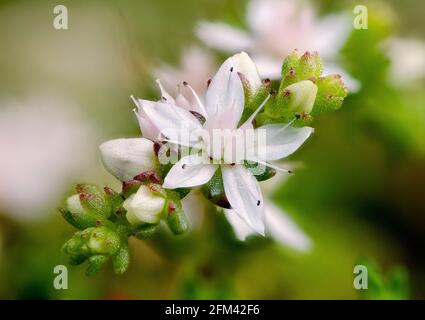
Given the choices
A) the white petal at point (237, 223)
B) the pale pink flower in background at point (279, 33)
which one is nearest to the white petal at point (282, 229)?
the white petal at point (237, 223)

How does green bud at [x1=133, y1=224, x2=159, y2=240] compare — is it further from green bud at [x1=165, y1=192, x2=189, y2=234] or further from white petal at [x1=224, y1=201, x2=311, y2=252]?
white petal at [x1=224, y1=201, x2=311, y2=252]

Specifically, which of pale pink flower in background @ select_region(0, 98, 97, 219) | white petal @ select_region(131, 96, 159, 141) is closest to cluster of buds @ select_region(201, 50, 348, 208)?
white petal @ select_region(131, 96, 159, 141)

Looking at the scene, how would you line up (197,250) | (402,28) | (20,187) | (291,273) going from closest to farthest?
(197,250) < (20,187) < (291,273) < (402,28)

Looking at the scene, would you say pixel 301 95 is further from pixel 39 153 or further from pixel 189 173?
pixel 39 153

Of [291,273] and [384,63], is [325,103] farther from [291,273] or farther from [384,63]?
[291,273]

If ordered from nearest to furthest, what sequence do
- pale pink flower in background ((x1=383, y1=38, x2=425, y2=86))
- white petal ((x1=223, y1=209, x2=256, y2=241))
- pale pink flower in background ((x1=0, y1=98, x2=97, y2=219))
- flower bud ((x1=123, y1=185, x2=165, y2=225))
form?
flower bud ((x1=123, y1=185, x2=165, y2=225)) → white petal ((x1=223, y1=209, x2=256, y2=241)) → pale pink flower in background ((x1=0, y1=98, x2=97, y2=219)) → pale pink flower in background ((x1=383, y1=38, x2=425, y2=86))

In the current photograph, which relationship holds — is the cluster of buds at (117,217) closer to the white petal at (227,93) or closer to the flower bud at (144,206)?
the flower bud at (144,206)
